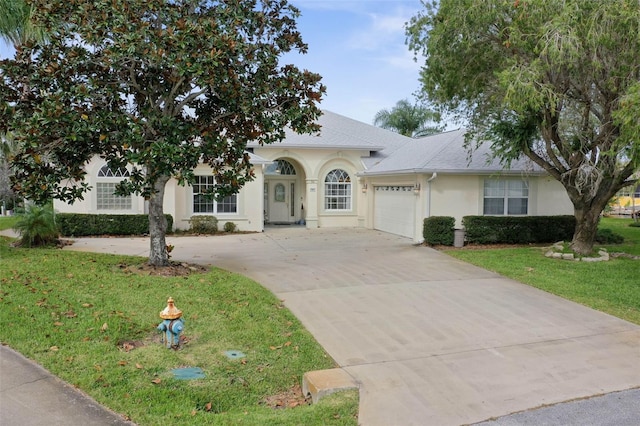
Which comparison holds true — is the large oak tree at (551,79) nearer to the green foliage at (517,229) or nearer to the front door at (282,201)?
the green foliage at (517,229)

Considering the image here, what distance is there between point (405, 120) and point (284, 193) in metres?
13.9

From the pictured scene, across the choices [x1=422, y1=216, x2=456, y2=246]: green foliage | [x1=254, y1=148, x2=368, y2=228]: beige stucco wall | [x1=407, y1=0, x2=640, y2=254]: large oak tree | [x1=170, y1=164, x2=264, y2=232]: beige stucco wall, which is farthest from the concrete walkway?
[x1=254, y1=148, x2=368, y2=228]: beige stucco wall

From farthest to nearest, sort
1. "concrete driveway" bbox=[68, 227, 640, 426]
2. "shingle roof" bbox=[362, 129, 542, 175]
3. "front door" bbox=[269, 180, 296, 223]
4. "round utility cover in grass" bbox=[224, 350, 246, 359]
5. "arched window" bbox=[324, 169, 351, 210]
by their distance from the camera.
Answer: "front door" bbox=[269, 180, 296, 223] < "arched window" bbox=[324, 169, 351, 210] < "shingle roof" bbox=[362, 129, 542, 175] < "round utility cover in grass" bbox=[224, 350, 246, 359] < "concrete driveway" bbox=[68, 227, 640, 426]

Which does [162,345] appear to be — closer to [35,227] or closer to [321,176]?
[35,227]

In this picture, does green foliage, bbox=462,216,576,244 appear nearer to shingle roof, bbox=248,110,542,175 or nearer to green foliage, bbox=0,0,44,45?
shingle roof, bbox=248,110,542,175

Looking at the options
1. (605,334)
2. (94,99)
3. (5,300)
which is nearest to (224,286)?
(5,300)

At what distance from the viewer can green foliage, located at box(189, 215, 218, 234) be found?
18781 millimetres

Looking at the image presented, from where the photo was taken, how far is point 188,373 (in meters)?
5.49

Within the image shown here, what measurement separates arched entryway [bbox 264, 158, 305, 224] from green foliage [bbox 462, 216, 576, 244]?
9708mm

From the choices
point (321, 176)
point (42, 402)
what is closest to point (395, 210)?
point (321, 176)

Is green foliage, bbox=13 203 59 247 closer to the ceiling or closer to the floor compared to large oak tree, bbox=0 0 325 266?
closer to the floor

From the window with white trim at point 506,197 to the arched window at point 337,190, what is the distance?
23.4 feet

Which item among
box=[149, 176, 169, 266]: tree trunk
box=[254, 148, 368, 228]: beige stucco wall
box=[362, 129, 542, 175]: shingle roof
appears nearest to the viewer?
box=[149, 176, 169, 266]: tree trunk

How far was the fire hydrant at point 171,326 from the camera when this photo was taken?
607 cm
